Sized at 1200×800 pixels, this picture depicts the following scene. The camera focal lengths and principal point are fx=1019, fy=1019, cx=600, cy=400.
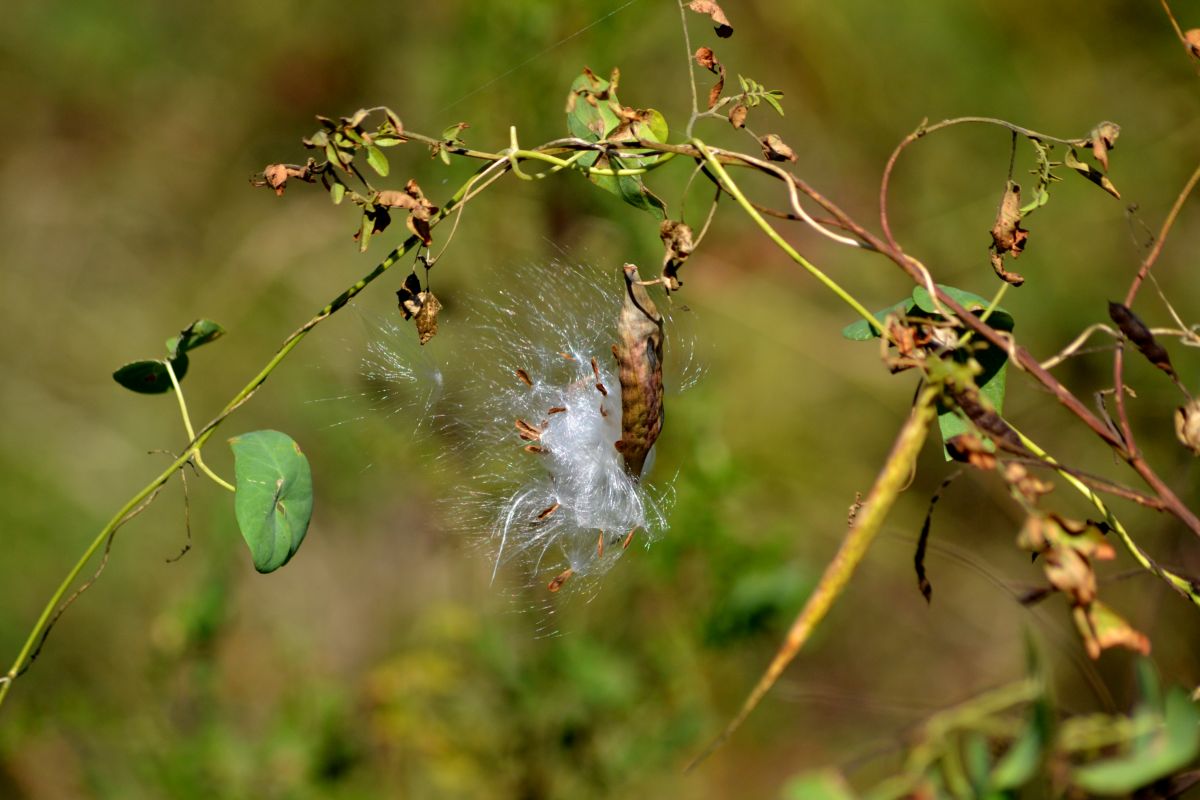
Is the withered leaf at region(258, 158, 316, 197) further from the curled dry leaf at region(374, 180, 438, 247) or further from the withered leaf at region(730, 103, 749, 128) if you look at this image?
the withered leaf at region(730, 103, 749, 128)

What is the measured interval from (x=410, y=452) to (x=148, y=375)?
586 millimetres

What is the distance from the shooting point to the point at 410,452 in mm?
1461

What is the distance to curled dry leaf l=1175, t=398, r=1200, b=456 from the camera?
68cm

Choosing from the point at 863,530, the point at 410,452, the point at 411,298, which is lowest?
the point at 410,452

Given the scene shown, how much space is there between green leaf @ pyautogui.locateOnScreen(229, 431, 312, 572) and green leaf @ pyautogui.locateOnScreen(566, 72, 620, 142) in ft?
1.08

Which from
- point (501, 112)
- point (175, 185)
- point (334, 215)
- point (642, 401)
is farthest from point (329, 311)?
point (175, 185)

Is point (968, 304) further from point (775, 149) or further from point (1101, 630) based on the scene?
point (1101, 630)

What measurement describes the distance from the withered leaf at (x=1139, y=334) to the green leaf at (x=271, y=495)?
0.58m

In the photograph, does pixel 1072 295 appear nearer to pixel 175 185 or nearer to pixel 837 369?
pixel 837 369

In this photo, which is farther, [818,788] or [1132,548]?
[1132,548]

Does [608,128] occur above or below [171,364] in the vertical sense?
above

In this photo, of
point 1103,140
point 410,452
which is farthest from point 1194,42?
point 410,452

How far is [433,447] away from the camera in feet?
3.96

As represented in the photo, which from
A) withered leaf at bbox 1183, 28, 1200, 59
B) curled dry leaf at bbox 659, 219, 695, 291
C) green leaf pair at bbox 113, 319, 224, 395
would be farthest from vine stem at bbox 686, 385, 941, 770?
green leaf pair at bbox 113, 319, 224, 395
